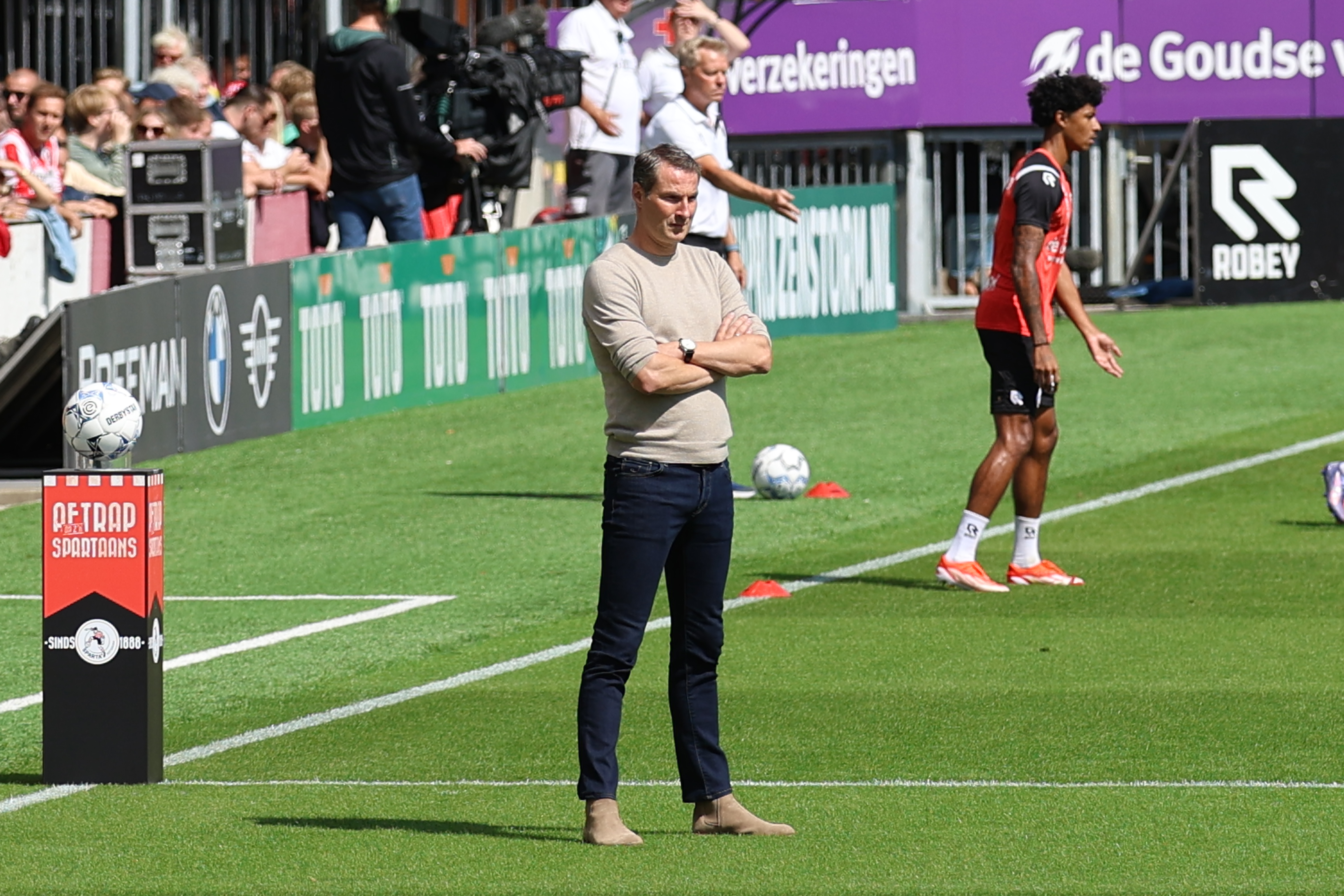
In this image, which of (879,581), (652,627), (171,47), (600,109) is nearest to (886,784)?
(652,627)

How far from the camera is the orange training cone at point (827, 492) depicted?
14391 millimetres

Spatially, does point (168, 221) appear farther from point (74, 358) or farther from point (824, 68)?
point (824, 68)

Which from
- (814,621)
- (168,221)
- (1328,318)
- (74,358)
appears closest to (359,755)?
(814,621)

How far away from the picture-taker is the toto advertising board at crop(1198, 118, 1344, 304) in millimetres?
25156

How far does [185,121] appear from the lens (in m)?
18.0

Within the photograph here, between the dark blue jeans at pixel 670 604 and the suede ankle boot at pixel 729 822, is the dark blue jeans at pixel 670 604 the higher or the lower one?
the higher one

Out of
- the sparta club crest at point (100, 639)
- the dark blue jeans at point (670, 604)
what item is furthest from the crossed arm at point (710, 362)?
the sparta club crest at point (100, 639)

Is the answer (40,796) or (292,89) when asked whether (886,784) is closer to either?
(40,796)

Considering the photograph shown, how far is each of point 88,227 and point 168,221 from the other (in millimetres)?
868

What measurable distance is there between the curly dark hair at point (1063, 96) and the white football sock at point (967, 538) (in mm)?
1780

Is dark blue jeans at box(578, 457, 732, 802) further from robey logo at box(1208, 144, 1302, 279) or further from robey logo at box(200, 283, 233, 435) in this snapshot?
robey logo at box(1208, 144, 1302, 279)

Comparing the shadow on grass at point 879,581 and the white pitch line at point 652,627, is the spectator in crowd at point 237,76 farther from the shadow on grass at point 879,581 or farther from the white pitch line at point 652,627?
the shadow on grass at point 879,581

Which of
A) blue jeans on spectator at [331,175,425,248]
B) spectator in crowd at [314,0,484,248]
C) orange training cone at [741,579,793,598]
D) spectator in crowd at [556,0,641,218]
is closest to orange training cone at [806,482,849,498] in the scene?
orange training cone at [741,579,793,598]

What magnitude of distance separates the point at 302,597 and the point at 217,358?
17.0 ft
